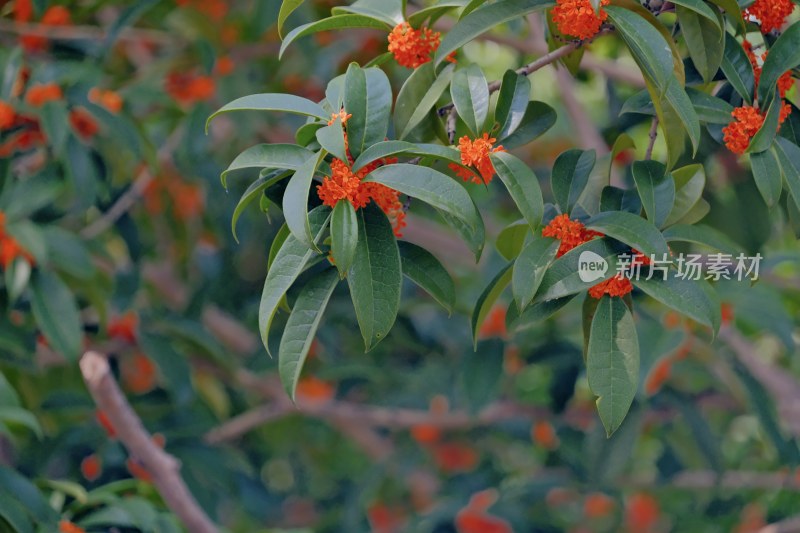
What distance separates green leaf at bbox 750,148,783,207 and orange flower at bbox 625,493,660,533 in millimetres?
1401

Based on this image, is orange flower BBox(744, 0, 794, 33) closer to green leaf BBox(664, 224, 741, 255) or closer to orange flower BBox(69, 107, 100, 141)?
green leaf BBox(664, 224, 741, 255)

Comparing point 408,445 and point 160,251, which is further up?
point 160,251

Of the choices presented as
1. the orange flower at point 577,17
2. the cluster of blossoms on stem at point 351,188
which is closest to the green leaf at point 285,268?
the cluster of blossoms on stem at point 351,188

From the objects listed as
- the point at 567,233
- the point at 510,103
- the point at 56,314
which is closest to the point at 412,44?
the point at 510,103

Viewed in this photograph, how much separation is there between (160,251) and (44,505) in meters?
1.14

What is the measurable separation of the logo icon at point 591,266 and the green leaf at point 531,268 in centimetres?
2

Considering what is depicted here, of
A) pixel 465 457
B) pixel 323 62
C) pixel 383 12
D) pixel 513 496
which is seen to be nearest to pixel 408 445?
pixel 465 457

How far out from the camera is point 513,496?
1613 mm

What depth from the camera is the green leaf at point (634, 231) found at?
691 mm

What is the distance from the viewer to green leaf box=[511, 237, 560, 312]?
688 millimetres

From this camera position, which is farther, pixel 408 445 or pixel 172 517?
pixel 408 445

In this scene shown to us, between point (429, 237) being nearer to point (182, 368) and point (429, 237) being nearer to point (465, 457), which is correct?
point (465, 457)

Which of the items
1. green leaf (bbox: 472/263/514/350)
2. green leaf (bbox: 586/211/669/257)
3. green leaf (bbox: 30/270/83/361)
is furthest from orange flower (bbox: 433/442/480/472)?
green leaf (bbox: 586/211/669/257)

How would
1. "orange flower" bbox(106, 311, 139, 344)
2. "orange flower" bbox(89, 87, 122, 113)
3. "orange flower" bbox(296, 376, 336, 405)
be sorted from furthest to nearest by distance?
"orange flower" bbox(296, 376, 336, 405) < "orange flower" bbox(106, 311, 139, 344) < "orange flower" bbox(89, 87, 122, 113)
